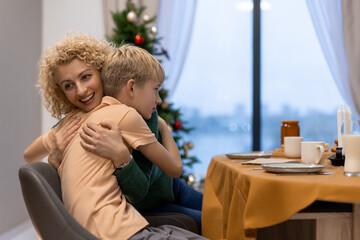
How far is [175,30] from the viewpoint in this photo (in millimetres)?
4277

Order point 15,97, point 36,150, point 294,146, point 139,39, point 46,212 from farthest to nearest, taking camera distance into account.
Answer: point 139,39
point 15,97
point 294,146
point 36,150
point 46,212

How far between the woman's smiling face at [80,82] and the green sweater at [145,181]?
22 cm

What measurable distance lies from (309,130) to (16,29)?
320 cm

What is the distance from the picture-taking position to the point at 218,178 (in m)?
1.70

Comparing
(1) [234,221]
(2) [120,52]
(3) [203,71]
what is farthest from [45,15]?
(1) [234,221]

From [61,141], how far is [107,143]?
0.26m

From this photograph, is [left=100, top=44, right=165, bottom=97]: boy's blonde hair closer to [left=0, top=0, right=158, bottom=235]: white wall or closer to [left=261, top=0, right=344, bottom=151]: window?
[left=0, top=0, right=158, bottom=235]: white wall

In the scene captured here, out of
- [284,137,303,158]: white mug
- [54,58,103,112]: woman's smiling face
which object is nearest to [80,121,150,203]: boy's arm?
[54,58,103,112]: woman's smiling face

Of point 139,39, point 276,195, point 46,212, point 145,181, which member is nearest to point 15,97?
point 139,39

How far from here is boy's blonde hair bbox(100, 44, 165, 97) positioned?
1.37 meters

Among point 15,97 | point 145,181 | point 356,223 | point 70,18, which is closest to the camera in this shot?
point 356,223

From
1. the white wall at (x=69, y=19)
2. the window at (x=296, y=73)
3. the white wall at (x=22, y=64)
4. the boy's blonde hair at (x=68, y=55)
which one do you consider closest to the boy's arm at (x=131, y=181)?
the boy's blonde hair at (x=68, y=55)

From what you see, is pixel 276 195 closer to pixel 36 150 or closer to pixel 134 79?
pixel 134 79

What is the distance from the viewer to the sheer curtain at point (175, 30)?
422cm
